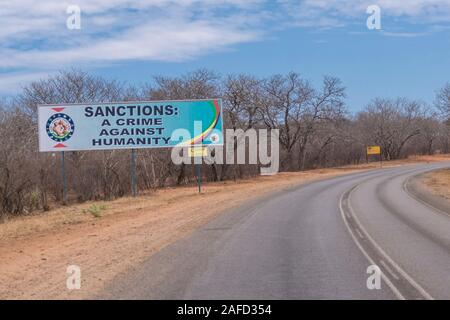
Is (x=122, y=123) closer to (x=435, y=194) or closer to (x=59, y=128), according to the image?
(x=59, y=128)

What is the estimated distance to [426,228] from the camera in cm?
1454

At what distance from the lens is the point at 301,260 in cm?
1001

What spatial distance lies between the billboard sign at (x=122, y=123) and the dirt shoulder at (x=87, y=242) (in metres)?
5.44

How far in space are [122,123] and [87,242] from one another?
54.1 feet

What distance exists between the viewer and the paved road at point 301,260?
25.3 feet
